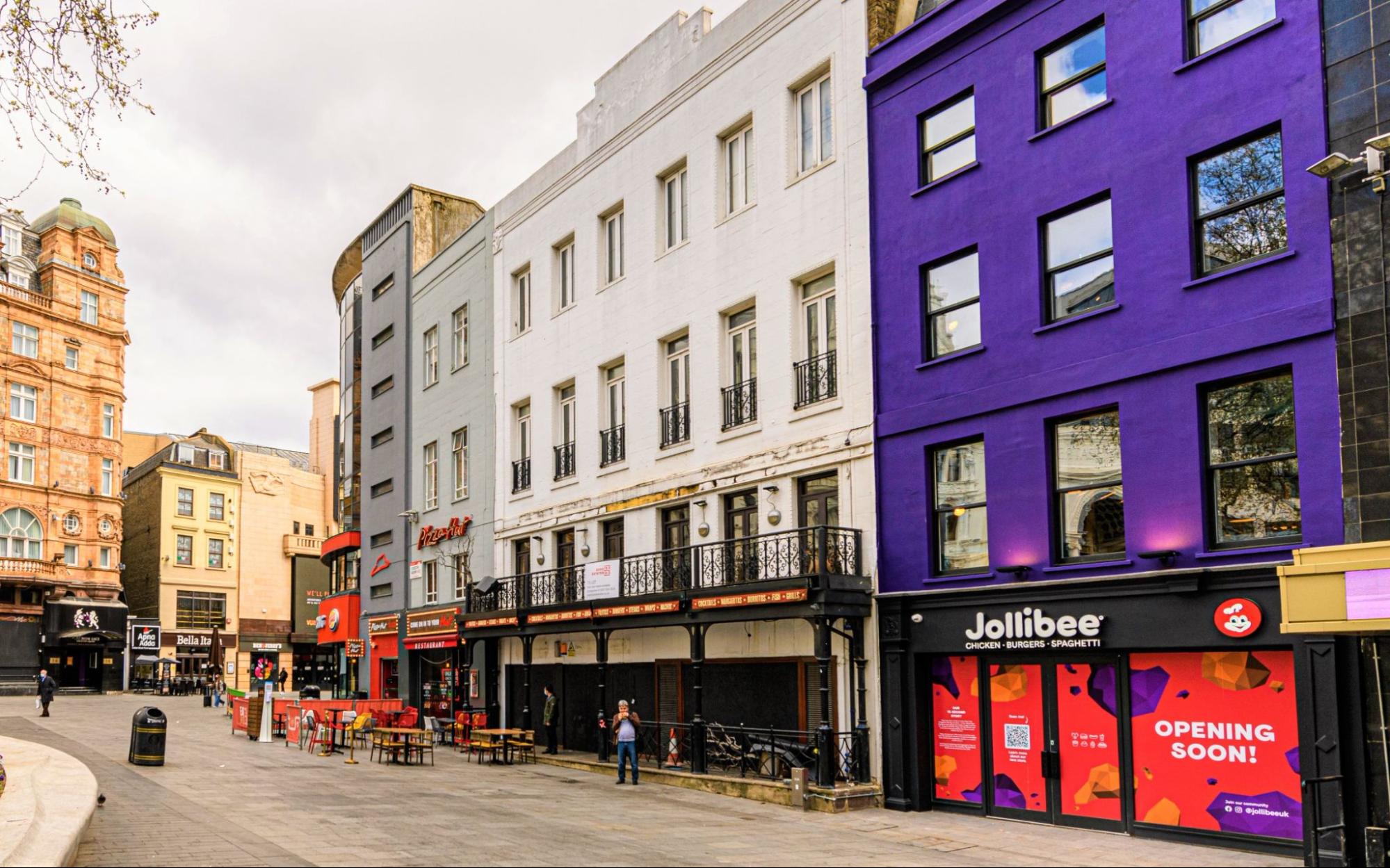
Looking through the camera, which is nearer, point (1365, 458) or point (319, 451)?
point (1365, 458)

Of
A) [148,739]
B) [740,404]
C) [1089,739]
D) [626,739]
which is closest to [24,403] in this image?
[148,739]

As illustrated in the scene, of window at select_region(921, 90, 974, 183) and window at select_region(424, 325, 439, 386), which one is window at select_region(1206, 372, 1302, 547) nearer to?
window at select_region(921, 90, 974, 183)

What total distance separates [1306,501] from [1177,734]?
340 centimetres

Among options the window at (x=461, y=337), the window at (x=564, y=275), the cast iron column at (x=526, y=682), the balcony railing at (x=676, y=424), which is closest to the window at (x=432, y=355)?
the window at (x=461, y=337)

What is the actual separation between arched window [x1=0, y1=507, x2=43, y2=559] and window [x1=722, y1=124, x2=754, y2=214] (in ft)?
153

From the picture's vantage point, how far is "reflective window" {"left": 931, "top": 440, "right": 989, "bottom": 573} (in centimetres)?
1858

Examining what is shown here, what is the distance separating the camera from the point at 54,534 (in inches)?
2336

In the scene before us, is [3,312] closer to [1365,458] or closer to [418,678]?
[418,678]

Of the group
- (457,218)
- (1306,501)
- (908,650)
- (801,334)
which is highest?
(457,218)

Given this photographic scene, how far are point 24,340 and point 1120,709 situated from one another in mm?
57264

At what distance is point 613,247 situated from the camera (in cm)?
2878

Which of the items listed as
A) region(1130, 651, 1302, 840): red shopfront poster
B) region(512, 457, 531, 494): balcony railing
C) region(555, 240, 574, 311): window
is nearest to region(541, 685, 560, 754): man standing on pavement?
region(512, 457, 531, 494): balcony railing

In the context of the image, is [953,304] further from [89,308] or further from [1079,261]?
[89,308]

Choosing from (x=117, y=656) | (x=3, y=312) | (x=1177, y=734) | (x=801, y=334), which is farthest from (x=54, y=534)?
(x=1177, y=734)
